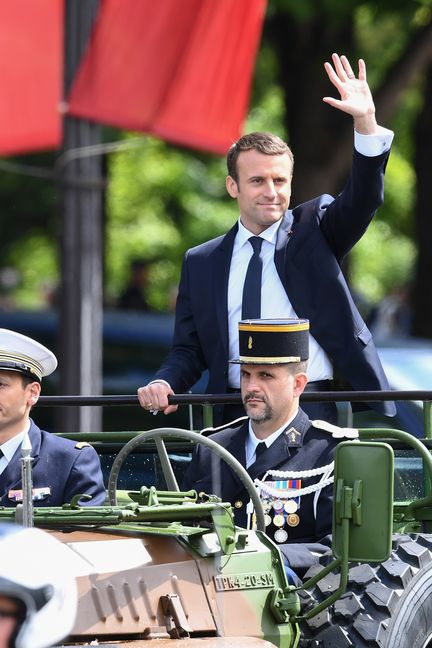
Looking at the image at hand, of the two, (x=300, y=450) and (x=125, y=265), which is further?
(x=125, y=265)

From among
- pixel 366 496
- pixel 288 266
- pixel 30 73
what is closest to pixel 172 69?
pixel 30 73

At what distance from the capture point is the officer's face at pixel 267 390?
18.9 feet

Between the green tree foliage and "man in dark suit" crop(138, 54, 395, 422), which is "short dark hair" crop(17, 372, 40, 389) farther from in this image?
the green tree foliage

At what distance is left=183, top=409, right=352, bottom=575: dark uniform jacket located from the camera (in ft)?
18.9

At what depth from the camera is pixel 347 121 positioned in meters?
18.1

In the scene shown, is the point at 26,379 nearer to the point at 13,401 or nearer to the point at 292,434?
the point at 13,401

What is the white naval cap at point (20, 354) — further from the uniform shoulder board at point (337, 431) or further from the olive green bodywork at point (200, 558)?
the uniform shoulder board at point (337, 431)

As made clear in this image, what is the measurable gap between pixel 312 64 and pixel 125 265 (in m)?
21.2

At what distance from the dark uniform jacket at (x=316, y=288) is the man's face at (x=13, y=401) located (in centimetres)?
94

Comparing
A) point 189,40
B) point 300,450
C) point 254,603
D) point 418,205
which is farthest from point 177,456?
point 418,205

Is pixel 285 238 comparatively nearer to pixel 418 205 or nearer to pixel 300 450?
pixel 300 450

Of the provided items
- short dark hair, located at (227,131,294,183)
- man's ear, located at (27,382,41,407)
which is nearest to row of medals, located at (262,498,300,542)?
man's ear, located at (27,382,41,407)

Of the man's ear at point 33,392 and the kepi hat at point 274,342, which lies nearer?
the kepi hat at point 274,342

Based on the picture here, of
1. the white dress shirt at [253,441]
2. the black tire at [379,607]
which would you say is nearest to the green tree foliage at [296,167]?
the white dress shirt at [253,441]
